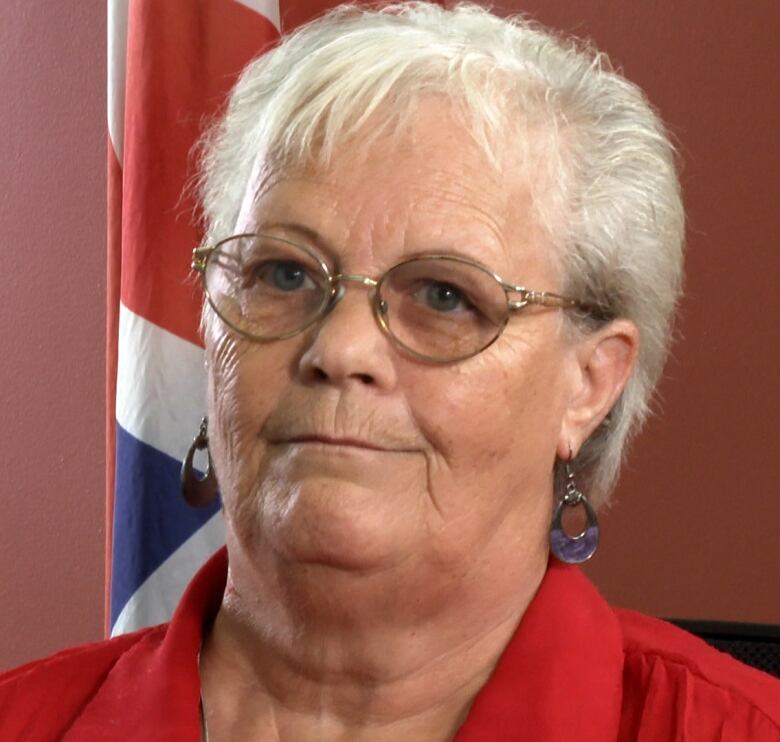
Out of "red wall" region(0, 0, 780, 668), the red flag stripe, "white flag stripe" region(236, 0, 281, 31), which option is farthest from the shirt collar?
"white flag stripe" region(236, 0, 281, 31)

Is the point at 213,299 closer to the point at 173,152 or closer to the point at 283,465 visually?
the point at 283,465

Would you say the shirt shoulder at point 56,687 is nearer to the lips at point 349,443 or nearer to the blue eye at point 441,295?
the lips at point 349,443

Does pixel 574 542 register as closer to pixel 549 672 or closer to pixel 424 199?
pixel 549 672

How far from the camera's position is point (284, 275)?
114cm

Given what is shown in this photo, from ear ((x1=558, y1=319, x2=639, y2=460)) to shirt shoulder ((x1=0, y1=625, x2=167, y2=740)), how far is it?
522 millimetres

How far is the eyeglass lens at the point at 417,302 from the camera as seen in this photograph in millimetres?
1070

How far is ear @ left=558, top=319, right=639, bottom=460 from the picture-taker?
117cm

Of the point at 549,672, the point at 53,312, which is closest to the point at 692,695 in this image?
the point at 549,672

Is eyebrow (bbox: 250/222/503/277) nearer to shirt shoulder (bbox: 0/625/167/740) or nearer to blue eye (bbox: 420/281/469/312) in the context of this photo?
blue eye (bbox: 420/281/469/312)

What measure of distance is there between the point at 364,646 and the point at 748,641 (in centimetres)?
47

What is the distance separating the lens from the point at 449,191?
3.53 ft

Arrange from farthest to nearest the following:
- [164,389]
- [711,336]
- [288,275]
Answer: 1. [711,336]
2. [164,389]
3. [288,275]

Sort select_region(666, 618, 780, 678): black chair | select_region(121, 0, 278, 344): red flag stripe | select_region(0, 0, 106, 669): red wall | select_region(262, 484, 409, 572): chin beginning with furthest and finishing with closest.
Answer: select_region(0, 0, 106, 669): red wall
select_region(121, 0, 278, 344): red flag stripe
select_region(666, 618, 780, 678): black chair
select_region(262, 484, 409, 572): chin

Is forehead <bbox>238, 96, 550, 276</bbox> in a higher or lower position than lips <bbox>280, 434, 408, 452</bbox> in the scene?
higher
